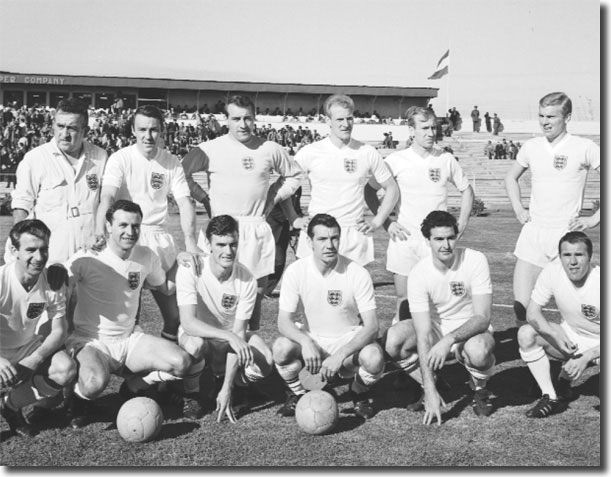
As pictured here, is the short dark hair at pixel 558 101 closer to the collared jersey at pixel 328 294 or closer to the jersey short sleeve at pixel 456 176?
the jersey short sleeve at pixel 456 176

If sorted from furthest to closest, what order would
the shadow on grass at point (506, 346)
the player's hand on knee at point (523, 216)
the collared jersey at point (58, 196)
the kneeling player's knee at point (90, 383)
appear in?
the shadow on grass at point (506, 346)
the player's hand on knee at point (523, 216)
the collared jersey at point (58, 196)
the kneeling player's knee at point (90, 383)

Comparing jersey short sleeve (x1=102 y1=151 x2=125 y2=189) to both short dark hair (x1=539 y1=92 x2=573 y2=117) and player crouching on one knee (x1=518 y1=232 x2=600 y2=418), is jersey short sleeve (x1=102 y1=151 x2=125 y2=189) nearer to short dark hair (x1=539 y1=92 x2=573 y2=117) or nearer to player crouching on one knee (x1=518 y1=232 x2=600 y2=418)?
player crouching on one knee (x1=518 y1=232 x2=600 y2=418)

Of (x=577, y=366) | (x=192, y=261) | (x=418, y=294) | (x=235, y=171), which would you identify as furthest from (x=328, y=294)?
(x=577, y=366)

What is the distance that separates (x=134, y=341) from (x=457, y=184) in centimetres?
325

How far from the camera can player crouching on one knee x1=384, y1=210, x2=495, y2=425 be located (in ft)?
17.7

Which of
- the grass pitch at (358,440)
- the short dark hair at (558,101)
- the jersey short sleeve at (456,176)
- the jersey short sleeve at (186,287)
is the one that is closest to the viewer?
the grass pitch at (358,440)

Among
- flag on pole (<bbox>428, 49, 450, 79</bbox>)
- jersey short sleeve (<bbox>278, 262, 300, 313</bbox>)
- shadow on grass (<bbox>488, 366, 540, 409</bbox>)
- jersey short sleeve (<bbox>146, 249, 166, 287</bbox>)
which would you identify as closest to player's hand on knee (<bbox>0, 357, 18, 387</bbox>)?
jersey short sleeve (<bbox>146, 249, 166, 287</bbox>)

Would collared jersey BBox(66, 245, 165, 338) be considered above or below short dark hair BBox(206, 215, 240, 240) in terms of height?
below

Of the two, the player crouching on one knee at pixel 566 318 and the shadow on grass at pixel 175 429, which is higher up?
the player crouching on one knee at pixel 566 318

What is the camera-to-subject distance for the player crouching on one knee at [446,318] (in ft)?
17.7

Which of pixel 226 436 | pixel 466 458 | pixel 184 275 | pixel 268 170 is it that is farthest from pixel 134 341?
pixel 466 458

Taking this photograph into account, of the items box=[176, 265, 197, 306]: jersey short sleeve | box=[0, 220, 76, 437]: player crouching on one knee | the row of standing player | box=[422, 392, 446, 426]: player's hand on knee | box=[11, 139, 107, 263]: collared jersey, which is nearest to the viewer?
box=[0, 220, 76, 437]: player crouching on one knee

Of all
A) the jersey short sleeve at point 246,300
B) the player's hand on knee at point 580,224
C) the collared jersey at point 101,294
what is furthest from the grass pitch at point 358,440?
the player's hand on knee at point 580,224

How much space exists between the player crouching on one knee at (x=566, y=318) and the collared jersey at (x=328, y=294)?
1304 mm
